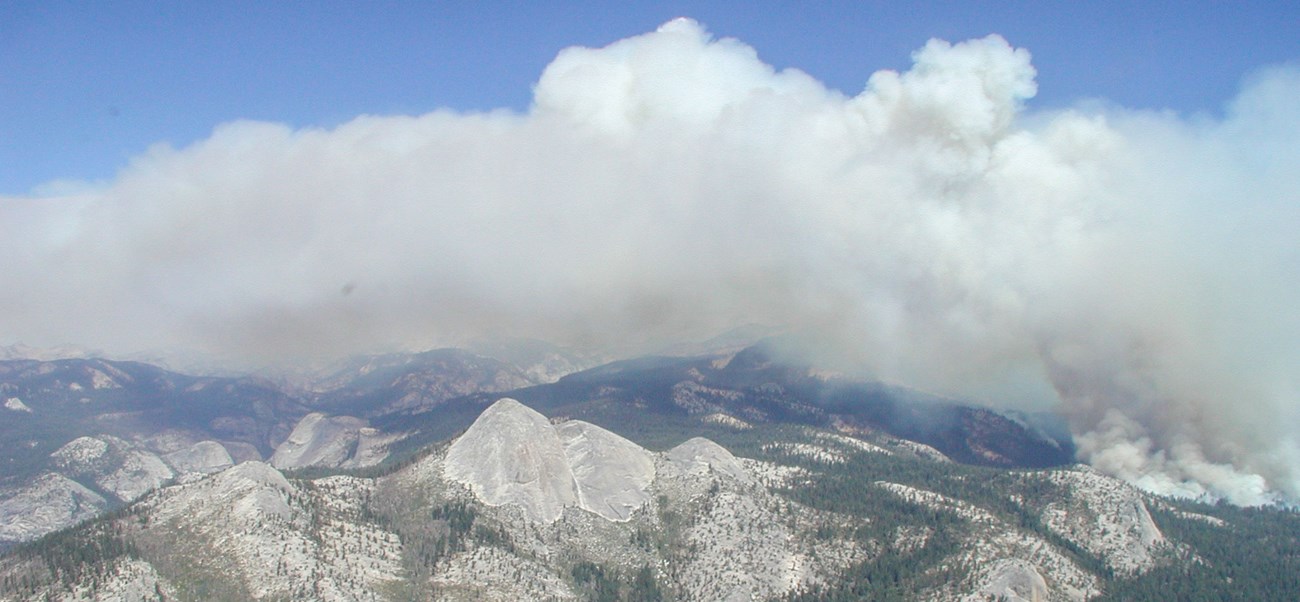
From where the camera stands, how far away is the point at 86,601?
7830 inches

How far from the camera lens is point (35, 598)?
Answer: 655ft

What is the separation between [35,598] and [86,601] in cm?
1093
